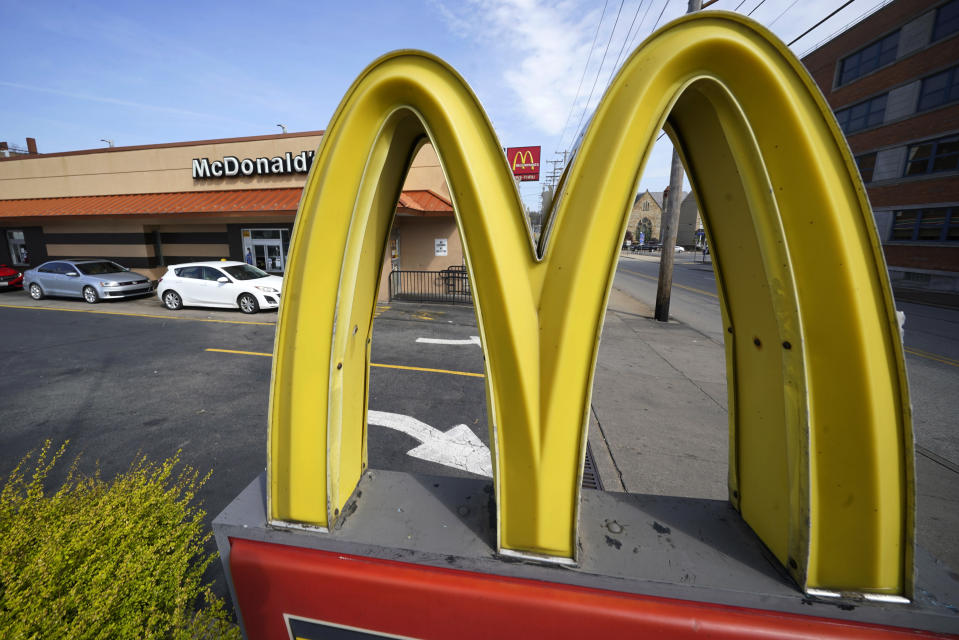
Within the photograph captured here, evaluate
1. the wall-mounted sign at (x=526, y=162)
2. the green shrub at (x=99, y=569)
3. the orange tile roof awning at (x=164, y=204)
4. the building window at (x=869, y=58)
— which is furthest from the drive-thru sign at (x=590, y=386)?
the building window at (x=869, y=58)

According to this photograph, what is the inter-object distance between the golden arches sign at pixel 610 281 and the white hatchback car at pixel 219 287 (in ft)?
36.8

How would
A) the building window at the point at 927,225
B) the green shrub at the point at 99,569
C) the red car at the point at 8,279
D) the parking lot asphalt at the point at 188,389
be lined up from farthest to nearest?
the building window at the point at 927,225, the red car at the point at 8,279, the parking lot asphalt at the point at 188,389, the green shrub at the point at 99,569

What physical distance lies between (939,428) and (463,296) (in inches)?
475

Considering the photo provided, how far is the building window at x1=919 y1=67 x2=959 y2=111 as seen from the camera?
56.5 ft

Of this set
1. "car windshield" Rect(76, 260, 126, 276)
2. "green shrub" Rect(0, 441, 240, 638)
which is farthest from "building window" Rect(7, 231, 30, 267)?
"green shrub" Rect(0, 441, 240, 638)

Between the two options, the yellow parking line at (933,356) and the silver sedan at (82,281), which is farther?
the silver sedan at (82,281)

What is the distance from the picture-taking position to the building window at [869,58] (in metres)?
19.9

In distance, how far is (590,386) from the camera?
1.54m

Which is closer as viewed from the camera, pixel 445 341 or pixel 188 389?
pixel 188 389

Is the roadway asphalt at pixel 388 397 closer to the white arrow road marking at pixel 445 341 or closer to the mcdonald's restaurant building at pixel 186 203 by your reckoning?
the white arrow road marking at pixel 445 341

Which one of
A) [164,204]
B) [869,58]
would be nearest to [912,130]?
[869,58]

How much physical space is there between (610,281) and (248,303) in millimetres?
12690

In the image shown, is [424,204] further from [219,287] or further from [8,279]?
[8,279]

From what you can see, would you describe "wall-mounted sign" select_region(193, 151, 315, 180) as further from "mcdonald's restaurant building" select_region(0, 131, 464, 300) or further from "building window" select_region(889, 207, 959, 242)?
"building window" select_region(889, 207, 959, 242)
